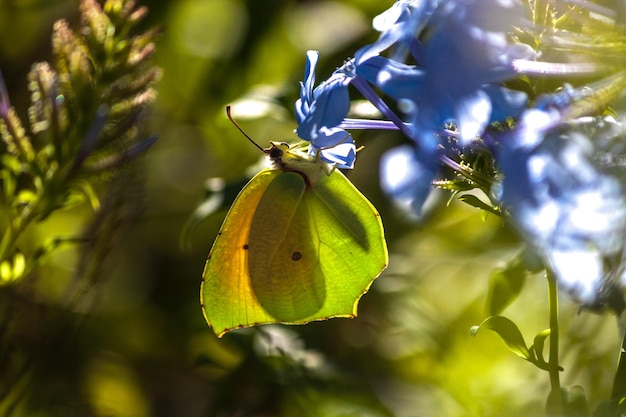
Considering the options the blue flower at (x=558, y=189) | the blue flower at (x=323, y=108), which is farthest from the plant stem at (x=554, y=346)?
the blue flower at (x=323, y=108)

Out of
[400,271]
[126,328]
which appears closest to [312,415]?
[400,271]

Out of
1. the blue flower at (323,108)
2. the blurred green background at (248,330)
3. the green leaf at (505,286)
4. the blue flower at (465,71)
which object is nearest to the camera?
the blue flower at (465,71)

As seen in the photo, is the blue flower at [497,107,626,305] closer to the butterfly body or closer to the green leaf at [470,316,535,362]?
the green leaf at [470,316,535,362]

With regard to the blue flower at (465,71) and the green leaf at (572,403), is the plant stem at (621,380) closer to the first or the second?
the green leaf at (572,403)

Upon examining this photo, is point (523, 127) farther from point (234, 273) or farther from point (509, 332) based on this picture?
point (234, 273)

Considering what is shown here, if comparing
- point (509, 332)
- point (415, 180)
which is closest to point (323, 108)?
point (415, 180)

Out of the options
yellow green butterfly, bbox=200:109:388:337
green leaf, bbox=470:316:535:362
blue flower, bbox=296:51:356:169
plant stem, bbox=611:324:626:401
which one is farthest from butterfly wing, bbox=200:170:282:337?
plant stem, bbox=611:324:626:401

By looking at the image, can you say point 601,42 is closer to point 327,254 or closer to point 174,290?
point 327,254
